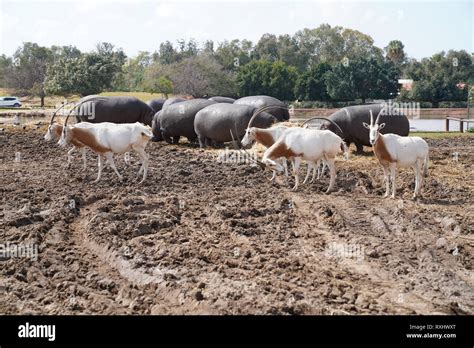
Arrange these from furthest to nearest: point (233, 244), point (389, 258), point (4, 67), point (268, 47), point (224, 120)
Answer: point (268, 47) < point (4, 67) < point (224, 120) < point (233, 244) < point (389, 258)

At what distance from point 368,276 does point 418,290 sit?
0.81m

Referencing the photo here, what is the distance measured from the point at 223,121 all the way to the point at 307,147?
9071 mm

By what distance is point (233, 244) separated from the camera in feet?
34.1

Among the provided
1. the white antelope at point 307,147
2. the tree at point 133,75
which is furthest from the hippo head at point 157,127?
the tree at point 133,75

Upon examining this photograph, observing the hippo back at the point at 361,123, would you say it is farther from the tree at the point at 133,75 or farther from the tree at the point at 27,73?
the tree at the point at 27,73

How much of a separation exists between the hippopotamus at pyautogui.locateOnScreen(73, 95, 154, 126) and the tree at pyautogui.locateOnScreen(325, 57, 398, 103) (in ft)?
94.6

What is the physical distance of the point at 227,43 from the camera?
92250 mm

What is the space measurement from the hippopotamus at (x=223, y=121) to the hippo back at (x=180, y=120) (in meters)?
1.20

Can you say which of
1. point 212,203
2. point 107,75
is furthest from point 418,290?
point 107,75

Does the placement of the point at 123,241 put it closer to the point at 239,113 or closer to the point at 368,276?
the point at 368,276

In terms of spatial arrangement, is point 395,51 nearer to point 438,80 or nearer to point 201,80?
point 438,80

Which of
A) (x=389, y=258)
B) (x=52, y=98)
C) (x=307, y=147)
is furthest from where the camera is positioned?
(x=52, y=98)

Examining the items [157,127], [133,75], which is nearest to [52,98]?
[133,75]

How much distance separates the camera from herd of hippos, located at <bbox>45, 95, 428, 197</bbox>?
46.4 feet
